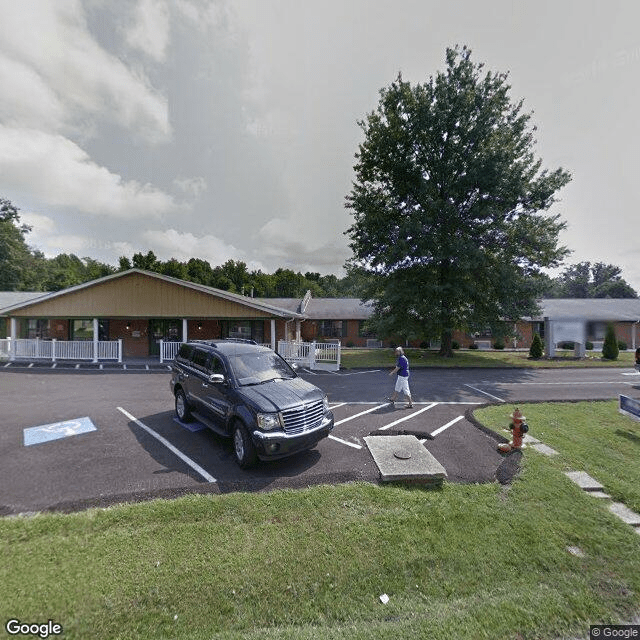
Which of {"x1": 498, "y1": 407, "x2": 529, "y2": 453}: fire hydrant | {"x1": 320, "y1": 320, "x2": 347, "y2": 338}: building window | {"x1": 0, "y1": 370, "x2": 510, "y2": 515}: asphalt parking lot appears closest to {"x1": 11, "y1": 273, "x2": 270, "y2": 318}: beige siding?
{"x1": 0, "y1": 370, "x2": 510, "y2": 515}: asphalt parking lot

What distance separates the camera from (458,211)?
64.2ft

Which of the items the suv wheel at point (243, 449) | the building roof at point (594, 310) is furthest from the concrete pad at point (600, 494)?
the building roof at point (594, 310)

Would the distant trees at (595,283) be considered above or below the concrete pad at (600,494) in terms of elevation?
above

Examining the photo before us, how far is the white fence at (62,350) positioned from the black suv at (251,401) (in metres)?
13.3

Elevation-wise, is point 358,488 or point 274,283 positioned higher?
point 274,283

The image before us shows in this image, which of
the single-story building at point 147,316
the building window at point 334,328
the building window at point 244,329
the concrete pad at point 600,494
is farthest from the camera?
the building window at point 334,328

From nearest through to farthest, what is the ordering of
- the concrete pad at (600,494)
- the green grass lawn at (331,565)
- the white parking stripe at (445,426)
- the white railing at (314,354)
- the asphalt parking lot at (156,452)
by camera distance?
the green grass lawn at (331,565) < the concrete pad at (600,494) < the asphalt parking lot at (156,452) < the white parking stripe at (445,426) < the white railing at (314,354)

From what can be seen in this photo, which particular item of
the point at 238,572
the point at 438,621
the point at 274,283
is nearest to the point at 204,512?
the point at 238,572

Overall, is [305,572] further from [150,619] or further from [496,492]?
[496,492]

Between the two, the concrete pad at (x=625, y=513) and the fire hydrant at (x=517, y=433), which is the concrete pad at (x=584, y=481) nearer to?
the concrete pad at (x=625, y=513)

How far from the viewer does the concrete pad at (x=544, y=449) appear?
5.72 metres

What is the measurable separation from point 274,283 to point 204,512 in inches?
2541

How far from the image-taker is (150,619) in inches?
101

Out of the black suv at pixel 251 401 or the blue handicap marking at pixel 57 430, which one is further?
the blue handicap marking at pixel 57 430
